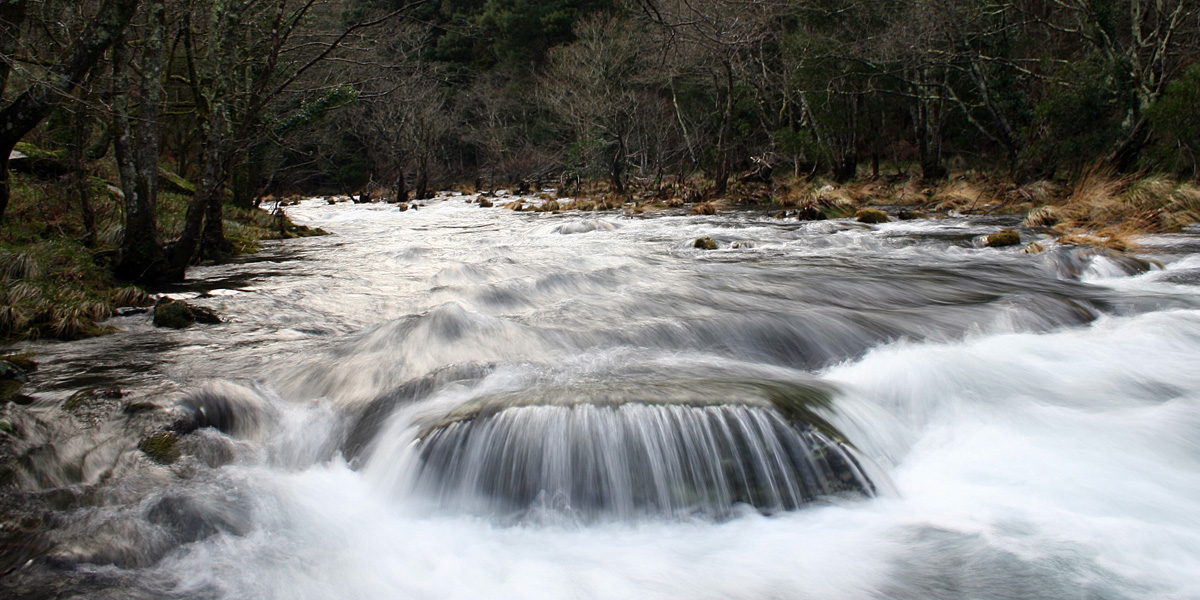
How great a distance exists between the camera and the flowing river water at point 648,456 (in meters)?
2.83

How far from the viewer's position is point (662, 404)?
3.80 m

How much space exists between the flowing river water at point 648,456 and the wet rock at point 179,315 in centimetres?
20

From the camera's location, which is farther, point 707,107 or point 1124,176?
point 707,107

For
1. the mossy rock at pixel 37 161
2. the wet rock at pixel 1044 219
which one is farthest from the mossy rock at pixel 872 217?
the mossy rock at pixel 37 161

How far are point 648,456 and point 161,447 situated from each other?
2552 millimetres

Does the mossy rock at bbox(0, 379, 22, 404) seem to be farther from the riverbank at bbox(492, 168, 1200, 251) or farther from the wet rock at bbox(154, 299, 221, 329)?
the riverbank at bbox(492, 168, 1200, 251)

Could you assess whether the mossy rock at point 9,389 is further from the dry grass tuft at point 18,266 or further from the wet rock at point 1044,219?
the wet rock at point 1044,219

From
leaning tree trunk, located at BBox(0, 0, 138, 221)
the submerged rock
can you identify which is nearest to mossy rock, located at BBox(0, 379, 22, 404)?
the submerged rock

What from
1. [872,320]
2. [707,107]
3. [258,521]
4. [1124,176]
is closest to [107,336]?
[258,521]

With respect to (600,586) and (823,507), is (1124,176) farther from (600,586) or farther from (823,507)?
(600,586)

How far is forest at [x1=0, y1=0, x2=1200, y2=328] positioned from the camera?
282 inches

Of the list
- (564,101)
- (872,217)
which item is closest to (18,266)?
(872,217)

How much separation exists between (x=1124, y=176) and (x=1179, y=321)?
31.1ft

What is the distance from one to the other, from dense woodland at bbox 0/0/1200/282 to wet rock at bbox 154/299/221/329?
1447 millimetres
